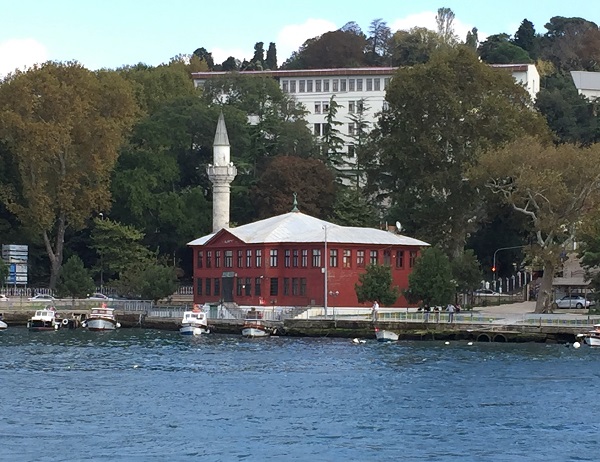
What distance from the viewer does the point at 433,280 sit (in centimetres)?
8862

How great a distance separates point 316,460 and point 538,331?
120 feet

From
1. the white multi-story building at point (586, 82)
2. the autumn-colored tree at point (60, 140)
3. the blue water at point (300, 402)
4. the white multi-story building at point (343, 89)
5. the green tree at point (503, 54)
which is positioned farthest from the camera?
the green tree at point (503, 54)

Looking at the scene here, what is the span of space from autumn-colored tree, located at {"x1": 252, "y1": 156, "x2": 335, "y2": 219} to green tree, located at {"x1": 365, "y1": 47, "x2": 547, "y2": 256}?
7.57 meters

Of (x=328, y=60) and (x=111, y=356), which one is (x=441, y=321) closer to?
(x=111, y=356)

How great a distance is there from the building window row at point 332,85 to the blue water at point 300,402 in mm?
68167

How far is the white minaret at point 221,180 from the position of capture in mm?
107938

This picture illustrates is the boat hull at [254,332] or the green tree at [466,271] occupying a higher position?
the green tree at [466,271]

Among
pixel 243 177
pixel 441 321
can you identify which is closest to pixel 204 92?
pixel 243 177

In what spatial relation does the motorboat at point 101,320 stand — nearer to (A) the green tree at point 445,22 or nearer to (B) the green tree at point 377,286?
(B) the green tree at point 377,286

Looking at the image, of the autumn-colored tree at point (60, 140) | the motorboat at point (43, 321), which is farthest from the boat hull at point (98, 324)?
the autumn-colored tree at point (60, 140)

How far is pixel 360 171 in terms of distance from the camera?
122688 mm

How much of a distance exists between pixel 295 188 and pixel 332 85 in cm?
3663

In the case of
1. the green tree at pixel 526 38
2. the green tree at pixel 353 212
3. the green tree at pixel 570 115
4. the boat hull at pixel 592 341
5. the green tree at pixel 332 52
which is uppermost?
the green tree at pixel 526 38

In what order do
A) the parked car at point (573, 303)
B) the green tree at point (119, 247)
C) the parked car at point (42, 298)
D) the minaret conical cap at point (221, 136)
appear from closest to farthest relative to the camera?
the parked car at point (573, 303) → the parked car at point (42, 298) → the minaret conical cap at point (221, 136) → the green tree at point (119, 247)
